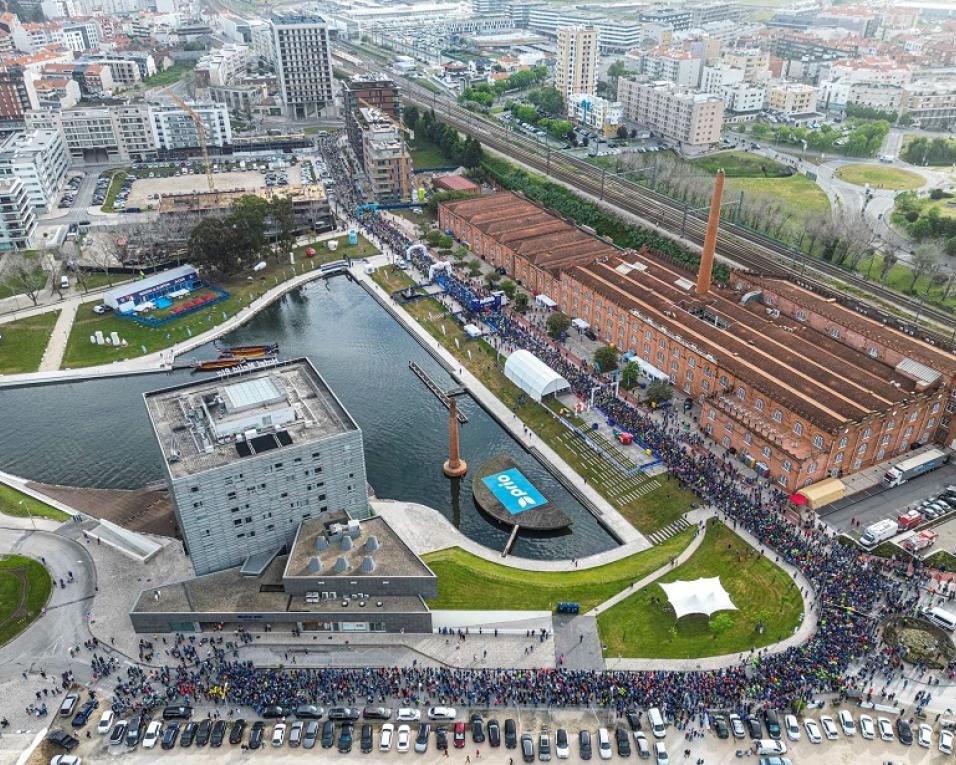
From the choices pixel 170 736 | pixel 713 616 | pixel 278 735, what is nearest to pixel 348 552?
pixel 278 735

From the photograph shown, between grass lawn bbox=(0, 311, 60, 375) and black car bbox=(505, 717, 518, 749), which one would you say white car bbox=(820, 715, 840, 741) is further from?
grass lawn bbox=(0, 311, 60, 375)

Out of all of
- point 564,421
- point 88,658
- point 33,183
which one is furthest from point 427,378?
point 33,183

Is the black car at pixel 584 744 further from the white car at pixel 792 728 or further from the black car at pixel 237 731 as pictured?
the black car at pixel 237 731

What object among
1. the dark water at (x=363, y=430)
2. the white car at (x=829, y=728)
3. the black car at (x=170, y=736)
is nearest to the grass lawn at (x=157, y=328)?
the dark water at (x=363, y=430)

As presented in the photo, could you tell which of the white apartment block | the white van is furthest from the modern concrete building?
the white apartment block

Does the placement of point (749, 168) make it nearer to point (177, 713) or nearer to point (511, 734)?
point (511, 734)

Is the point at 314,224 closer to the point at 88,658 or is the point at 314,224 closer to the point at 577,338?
the point at 577,338
